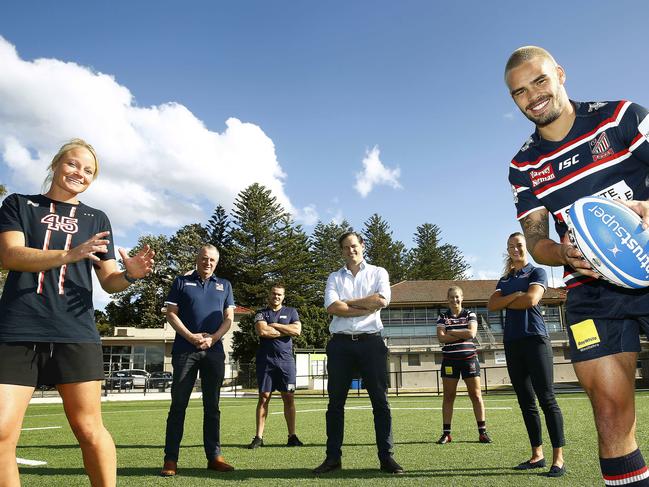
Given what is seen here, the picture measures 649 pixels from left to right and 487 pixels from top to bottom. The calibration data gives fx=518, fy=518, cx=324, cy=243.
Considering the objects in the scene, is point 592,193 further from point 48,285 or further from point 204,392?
point 204,392

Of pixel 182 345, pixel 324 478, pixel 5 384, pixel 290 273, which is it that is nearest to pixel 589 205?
pixel 5 384

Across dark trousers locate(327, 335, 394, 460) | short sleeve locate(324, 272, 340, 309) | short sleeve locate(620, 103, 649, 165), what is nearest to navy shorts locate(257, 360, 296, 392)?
dark trousers locate(327, 335, 394, 460)

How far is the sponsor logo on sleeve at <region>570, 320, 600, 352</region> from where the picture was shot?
8.86ft

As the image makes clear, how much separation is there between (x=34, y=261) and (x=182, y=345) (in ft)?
10.6

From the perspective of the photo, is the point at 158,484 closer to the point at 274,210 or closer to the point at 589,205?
the point at 589,205

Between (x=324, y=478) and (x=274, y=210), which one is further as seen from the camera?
(x=274, y=210)

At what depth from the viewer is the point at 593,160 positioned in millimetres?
2820

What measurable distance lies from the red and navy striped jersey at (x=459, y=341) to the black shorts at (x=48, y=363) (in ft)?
19.2

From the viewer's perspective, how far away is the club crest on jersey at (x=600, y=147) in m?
2.78

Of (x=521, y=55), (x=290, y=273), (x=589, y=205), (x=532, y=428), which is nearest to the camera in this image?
(x=589, y=205)

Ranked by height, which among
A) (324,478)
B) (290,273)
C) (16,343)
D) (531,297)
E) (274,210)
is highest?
(274,210)

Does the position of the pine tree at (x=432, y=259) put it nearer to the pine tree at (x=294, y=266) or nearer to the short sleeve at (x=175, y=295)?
the pine tree at (x=294, y=266)

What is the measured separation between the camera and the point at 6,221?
10.1ft

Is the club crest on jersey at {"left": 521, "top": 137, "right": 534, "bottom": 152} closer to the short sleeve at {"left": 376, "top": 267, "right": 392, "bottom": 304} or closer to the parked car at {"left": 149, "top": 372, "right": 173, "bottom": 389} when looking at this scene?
the short sleeve at {"left": 376, "top": 267, "right": 392, "bottom": 304}
